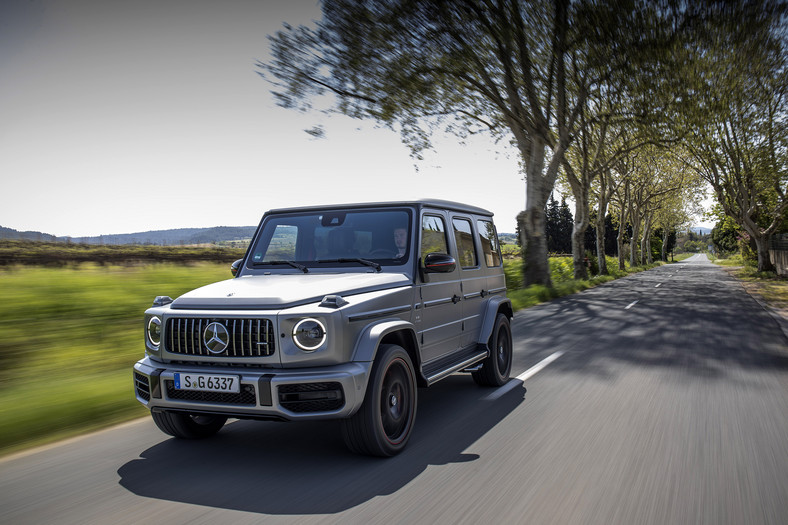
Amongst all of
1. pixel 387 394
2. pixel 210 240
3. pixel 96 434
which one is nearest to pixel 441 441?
pixel 387 394

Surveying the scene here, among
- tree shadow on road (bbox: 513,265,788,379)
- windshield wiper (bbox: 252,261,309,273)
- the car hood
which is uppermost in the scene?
windshield wiper (bbox: 252,261,309,273)

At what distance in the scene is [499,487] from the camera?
3574 millimetres

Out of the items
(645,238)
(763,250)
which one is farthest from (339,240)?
(645,238)

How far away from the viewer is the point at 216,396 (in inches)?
152

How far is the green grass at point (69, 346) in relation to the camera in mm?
5102

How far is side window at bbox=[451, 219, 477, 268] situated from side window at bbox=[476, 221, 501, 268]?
35cm

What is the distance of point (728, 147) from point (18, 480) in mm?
36095

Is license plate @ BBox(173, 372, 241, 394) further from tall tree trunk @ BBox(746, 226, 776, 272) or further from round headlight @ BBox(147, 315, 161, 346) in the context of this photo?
tall tree trunk @ BBox(746, 226, 776, 272)

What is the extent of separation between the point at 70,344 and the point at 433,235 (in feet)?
17.2

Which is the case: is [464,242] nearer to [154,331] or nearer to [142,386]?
[154,331]

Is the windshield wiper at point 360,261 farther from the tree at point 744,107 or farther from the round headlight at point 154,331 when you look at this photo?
the tree at point 744,107

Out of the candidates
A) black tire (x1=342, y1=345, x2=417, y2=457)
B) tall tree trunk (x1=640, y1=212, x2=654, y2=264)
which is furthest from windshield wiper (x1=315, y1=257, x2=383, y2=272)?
tall tree trunk (x1=640, y1=212, x2=654, y2=264)

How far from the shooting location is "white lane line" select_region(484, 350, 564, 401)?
610cm

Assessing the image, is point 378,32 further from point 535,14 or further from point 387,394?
point 387,394
